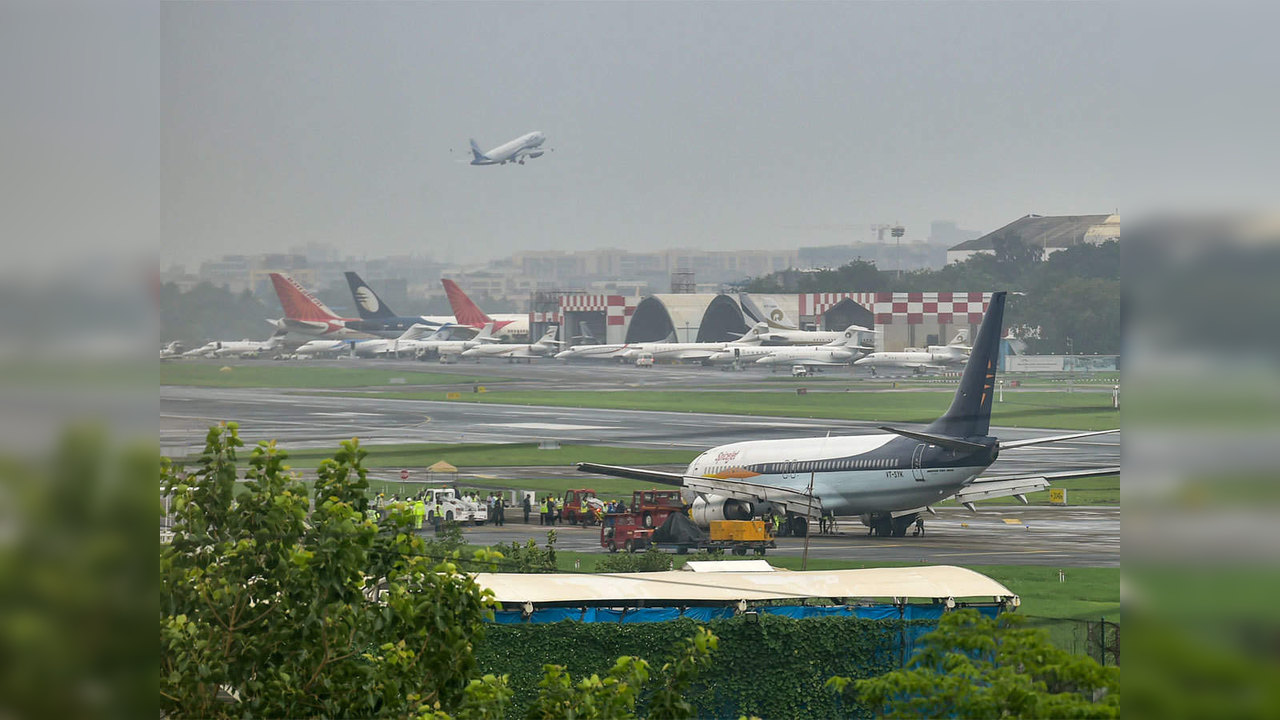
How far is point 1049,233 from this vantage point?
46125mm

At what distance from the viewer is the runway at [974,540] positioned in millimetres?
32656

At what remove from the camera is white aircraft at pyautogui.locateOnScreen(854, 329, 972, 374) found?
44344 millimetres

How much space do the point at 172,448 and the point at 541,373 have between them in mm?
13713

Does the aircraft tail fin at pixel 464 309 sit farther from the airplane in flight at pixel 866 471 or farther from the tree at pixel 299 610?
the tree at pixel 299 610

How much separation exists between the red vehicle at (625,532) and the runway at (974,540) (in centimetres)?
97

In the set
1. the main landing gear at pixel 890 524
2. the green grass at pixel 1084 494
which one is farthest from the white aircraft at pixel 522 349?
the main landing gear at pixel 890 524

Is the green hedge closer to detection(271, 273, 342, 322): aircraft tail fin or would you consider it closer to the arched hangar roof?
the arched hangar roof

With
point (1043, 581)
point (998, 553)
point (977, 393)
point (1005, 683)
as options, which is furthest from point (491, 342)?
point (1005, 683)

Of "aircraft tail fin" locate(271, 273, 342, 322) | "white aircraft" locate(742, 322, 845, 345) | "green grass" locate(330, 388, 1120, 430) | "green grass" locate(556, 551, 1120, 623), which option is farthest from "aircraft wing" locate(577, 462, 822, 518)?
"aircraft tail fin" locate(271, 273, 342, 322)

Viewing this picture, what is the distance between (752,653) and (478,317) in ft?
122

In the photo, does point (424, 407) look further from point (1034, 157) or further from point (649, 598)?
point (649, 598)

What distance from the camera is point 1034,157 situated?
48.9 metres
